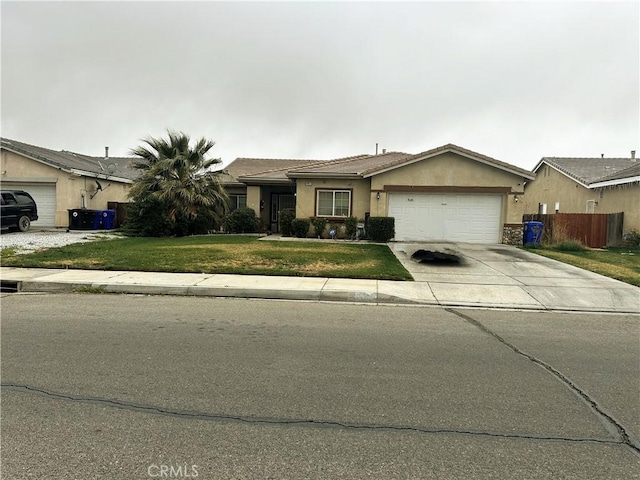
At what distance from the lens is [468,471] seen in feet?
8.96

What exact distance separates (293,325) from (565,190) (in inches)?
1032

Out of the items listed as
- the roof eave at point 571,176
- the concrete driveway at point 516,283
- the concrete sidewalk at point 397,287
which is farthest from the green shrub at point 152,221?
→ the roof eave at point 571,176

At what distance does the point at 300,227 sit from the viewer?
1964cm

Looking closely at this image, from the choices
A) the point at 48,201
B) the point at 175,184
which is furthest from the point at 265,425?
the point at 48,201

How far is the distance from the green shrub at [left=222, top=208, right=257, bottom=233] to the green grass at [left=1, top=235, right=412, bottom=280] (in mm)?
6454

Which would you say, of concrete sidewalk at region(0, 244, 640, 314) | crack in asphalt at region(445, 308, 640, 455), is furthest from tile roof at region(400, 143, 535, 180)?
crack in asphalt at region(445, 308, 640, 455)

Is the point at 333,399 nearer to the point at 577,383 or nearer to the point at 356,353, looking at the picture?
the point at 356,353

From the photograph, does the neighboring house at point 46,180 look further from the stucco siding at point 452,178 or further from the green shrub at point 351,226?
the stucco siding at point 452,178

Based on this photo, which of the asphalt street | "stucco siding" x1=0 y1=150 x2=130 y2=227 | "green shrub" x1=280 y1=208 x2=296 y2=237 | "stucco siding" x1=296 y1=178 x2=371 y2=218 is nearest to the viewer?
the asphalt street

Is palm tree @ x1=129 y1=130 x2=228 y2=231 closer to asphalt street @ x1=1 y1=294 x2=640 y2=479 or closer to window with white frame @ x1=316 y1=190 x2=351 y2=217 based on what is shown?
window with white frame @ x1=316 y1=190 x2=351 y2=217

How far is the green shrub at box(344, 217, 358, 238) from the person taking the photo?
19.6 metres

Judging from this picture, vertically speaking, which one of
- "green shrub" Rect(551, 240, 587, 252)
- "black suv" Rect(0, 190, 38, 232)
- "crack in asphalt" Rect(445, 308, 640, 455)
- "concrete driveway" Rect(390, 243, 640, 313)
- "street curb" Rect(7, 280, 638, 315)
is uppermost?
"black suv" Rect(0, 190, 38, 232)

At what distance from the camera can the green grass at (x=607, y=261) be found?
10.9 metres

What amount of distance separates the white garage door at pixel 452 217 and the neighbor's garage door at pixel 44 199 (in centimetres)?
1828
